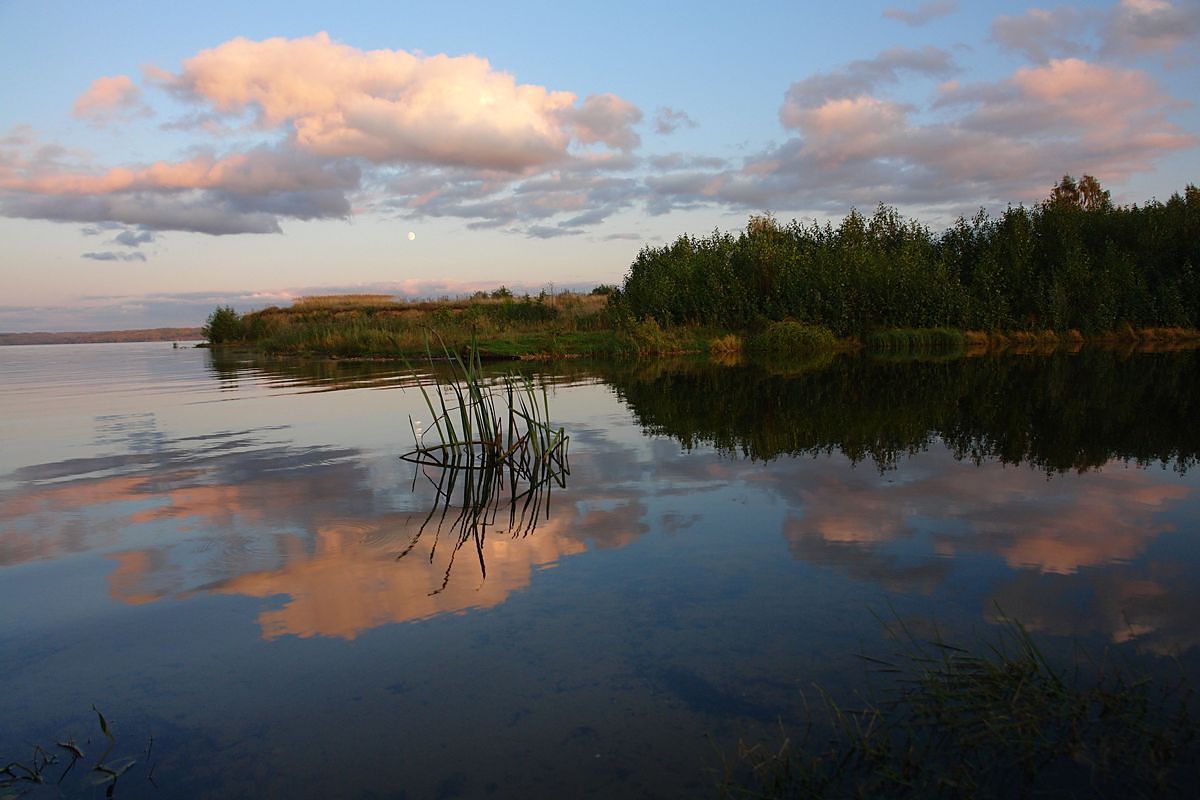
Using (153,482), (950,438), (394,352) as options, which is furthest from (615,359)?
(153,482)

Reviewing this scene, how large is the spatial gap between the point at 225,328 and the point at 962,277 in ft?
185

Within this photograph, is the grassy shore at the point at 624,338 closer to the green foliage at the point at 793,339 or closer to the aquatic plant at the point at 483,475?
the green foliage at the point at 793,339

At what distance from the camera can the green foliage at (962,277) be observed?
39531 mm

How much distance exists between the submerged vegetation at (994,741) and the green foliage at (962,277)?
36.4m

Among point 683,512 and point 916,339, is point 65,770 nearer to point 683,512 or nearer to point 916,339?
point 683,512

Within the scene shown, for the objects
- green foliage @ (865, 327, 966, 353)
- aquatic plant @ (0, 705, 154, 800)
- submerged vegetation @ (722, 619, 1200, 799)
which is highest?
green foliage @ (865, 327, 966, 353)

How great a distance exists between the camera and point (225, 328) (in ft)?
209

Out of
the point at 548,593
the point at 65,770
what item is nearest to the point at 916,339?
the point at 548,593

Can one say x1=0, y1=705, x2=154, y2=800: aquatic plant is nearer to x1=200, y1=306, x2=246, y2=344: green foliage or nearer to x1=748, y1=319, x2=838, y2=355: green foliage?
x1=748, y1=319, x2=838, y2=355: green foliage

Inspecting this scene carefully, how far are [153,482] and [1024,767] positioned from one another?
9.97 metres

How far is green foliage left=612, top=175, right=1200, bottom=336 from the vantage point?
39.5 metres

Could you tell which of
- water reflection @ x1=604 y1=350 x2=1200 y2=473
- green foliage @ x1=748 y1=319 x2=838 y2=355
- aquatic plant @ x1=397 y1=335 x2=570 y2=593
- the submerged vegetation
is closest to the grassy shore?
green foliage @ x1=748 y1=319 x2=838 y2=355

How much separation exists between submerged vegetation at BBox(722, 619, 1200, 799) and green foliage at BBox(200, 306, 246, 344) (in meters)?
68.4

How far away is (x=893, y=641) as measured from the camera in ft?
14.8
